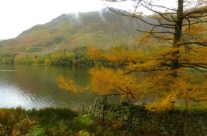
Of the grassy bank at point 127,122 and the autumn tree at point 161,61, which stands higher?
the autumn tree at point 161,61

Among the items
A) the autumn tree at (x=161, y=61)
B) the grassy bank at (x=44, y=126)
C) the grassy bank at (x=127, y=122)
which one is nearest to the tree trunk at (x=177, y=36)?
the autumn tree at (x=161, y=61)

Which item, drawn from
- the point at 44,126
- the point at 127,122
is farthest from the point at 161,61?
the point at 44,126

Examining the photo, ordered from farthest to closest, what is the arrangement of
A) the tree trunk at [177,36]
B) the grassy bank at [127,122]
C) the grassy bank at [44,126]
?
the tree trunk at [177,36] → the grassy bank at [127,122] → the grassy bank at [44,126]

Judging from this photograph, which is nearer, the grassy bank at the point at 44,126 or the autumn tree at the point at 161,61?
the grassy bank at the point at 44,126

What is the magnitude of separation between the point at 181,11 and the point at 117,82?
482cm

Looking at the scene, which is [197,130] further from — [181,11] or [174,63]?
[181,11]

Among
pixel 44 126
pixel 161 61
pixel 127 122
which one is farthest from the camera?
pixel 127 122

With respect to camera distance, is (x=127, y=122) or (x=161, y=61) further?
(x=127, y=122)

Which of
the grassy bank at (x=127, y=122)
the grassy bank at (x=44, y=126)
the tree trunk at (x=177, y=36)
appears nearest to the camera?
the grassy bank at (x=44, y=126)

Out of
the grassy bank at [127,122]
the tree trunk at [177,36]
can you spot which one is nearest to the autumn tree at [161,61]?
the tree trunk at [177,36]

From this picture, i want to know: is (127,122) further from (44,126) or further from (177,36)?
(44,126)

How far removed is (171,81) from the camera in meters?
15.4

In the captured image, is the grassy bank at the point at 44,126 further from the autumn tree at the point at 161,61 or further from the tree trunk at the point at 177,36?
the tree trunk at the point at 177,36

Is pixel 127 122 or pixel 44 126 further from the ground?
pixel 44 126
